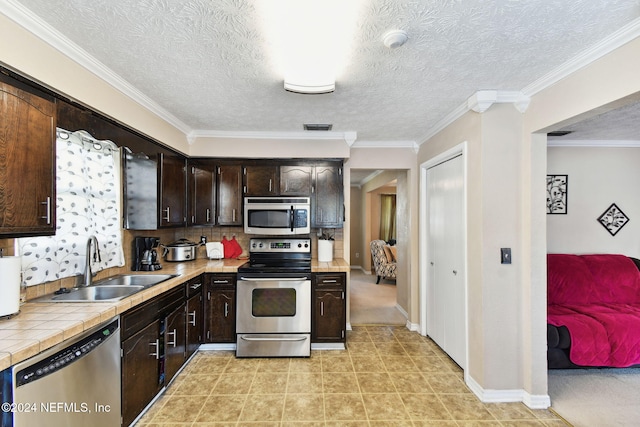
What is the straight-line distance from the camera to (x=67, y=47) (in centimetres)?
171

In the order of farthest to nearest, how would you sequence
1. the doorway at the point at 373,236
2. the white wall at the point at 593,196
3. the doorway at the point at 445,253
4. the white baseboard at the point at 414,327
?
the doorway at the point at 373,236 → the white baseboard at the point at 414,327 → the white wall at the point at 593,196 → the doorway at the point at 445,253

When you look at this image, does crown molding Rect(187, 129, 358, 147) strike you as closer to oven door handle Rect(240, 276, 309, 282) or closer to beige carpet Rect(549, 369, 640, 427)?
oven door handle Rect(240, 276, 309, 282)

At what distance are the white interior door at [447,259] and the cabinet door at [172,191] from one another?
2.88m

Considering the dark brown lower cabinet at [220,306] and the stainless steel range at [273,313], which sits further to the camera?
the dark brown lower cabinet at [220,306]

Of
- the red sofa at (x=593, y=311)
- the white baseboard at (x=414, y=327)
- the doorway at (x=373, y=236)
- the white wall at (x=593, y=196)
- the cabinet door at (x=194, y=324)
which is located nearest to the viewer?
the red sofa at (x=593, y=311)

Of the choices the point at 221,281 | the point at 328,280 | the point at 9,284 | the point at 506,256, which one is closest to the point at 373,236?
the point at 328,280

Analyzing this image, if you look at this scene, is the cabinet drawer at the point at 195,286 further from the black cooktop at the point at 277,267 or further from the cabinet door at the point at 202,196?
the cabinet door at the point at 202,196

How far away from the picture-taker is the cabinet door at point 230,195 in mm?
3602

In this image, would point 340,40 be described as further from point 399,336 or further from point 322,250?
point 399,336

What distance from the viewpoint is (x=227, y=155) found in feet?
11.6

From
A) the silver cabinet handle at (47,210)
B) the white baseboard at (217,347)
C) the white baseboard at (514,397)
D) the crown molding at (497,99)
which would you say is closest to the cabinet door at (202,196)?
the white baseboard at (217,347)

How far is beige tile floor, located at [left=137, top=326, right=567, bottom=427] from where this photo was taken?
2.11 m

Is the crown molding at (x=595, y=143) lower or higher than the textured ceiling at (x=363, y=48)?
lower

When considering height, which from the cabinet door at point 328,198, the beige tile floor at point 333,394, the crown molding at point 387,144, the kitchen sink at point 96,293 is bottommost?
the beige tile floor at point 333,394
